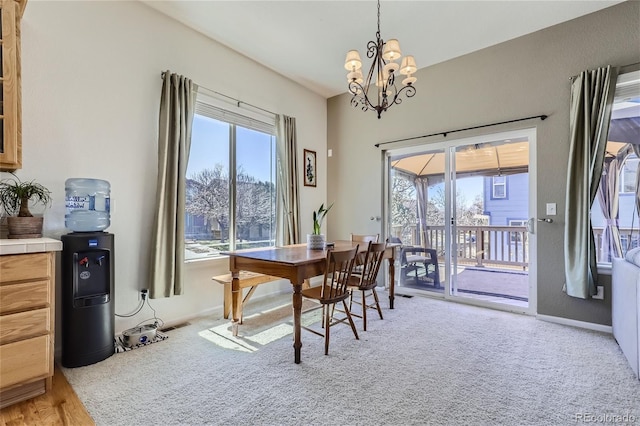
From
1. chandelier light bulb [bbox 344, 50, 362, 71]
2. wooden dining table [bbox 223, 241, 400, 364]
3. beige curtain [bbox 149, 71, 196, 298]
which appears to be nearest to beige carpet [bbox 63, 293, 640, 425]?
wooden dining table [bbox 223, 241, 400, 364]

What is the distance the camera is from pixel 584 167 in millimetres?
2887

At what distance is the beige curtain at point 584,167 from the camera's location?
9.20 feet

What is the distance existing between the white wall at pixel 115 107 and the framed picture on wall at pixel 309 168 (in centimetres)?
165

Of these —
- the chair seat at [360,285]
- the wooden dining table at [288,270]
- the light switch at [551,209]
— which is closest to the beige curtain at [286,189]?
the chair seat at [360,285]

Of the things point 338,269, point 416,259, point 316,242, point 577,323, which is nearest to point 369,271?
point 338,269

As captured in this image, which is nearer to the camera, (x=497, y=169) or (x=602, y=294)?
(x=602, y=294)

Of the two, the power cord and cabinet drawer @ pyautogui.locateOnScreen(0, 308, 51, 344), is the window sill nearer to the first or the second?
the power cord

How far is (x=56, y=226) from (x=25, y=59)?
4.19 feet

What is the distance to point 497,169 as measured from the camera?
3.63 metres

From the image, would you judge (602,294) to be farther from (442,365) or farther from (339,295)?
(339,295)

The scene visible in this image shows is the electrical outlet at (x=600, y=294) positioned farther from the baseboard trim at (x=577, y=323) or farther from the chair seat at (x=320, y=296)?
the chair seat at (x=320, y=296)

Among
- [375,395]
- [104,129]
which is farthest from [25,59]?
[375,395]

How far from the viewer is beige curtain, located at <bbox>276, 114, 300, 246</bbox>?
4234 millimetres

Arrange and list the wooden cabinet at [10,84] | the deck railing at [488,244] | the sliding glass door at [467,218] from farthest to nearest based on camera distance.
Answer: the deck railing at [488,244] < the sliding glass door at [467,218] < the wooden cabinet at [10,84]
